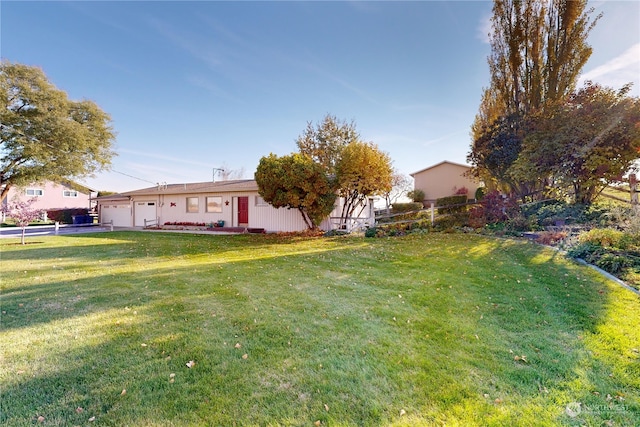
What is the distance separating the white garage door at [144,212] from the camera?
66.9 feet

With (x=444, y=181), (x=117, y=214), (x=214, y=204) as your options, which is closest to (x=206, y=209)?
(x=214, y=204)

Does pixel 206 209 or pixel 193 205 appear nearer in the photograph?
pixel 206 209

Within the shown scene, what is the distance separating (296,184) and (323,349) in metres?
10.0

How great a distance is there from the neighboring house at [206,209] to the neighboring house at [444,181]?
11866mm

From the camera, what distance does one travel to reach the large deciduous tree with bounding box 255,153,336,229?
12609 mm

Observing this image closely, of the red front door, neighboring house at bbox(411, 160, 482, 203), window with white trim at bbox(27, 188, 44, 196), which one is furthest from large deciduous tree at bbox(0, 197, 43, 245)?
neighboring house at bbox(411, 160, 482, 203)

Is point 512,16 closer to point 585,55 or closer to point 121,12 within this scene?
point 585,55

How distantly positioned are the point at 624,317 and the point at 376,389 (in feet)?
12.3

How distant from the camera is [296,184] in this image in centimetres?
1262

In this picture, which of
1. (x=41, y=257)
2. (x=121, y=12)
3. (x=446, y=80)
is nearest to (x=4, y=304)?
(x=41, y=257)

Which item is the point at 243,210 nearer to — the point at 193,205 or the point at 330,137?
the point at 193,205

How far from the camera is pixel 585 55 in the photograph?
13055mm

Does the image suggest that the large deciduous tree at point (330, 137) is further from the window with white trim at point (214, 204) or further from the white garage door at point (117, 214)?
the white garage door at point (117, 214)

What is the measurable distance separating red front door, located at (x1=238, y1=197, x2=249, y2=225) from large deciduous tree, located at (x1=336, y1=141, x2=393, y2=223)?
612 centimetres
